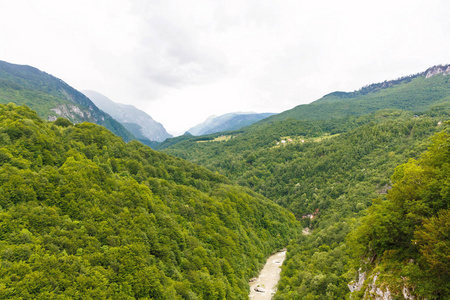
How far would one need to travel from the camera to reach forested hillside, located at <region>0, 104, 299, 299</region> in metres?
41.6

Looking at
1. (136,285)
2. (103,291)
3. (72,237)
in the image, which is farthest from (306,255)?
(72,237)

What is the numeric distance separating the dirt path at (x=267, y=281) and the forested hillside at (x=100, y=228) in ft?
14.2

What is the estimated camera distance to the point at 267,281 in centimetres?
8938

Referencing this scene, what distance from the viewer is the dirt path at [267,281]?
79938 millimetres

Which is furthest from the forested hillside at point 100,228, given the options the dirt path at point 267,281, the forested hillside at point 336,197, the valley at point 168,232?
the forested hillside at point 336,197

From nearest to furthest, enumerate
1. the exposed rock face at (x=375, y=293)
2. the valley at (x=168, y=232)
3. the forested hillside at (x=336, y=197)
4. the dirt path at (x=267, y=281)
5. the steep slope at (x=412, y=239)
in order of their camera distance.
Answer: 1. the steep slope at (x=412, y=239)
2. the exposed rock face at (x=375, y=293)
3. the valley at (x=168, y=232)
4. the forested hillside at (x=336, y=197)
5. the dirt path at (x=267, y=281)

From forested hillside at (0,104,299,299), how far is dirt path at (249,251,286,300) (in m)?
4.34

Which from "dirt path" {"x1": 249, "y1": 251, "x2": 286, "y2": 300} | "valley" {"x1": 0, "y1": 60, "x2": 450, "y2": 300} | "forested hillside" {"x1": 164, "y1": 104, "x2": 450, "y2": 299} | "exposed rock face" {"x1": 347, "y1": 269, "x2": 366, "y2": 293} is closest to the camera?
"valley" {"x1": 0, "y1": 60, "x2": 450, "y2": 300}

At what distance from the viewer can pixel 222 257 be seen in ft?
272

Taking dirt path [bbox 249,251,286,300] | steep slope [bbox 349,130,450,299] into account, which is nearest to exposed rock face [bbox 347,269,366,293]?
steep slope [bbox 349,130,450,299]

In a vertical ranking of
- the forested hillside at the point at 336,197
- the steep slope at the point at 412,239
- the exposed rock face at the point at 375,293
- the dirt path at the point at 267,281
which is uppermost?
the steep slope at the point at 412,239

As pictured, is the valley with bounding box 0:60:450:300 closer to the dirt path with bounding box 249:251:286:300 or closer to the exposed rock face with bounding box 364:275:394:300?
the exposed rock face with bounding box 364:275:394:300

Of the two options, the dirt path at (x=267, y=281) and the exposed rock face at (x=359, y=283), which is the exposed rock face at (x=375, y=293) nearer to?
the exposed rock face at (x=359, y=283)

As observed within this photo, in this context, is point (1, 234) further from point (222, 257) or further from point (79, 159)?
point (222, 257)
